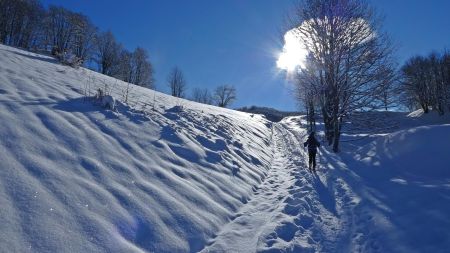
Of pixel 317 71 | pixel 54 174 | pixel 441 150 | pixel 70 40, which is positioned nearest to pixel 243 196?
pixel 54 174

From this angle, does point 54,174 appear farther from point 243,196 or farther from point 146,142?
point 243,196

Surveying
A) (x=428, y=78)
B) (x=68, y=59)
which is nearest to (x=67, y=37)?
(x=68, y=59)

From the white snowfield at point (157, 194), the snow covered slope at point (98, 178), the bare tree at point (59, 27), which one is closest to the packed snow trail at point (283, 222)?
the white snowfield at point (157, 194)

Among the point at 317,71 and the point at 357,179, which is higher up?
the point at 317,71

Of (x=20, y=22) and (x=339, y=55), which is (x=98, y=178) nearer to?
(x=339, y=55)

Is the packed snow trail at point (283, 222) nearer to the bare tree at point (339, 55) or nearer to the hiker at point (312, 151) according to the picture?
the hiker at point (312, 151)

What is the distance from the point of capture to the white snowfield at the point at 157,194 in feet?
14.0

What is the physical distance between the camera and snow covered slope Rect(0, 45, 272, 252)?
4023mm

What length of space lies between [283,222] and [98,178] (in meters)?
3.40

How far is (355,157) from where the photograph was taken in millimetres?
16344

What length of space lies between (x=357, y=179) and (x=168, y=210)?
7.50m

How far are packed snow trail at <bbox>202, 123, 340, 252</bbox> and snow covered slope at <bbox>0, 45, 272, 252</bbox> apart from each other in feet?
1.01

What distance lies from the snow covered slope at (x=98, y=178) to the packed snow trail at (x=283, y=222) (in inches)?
12.1

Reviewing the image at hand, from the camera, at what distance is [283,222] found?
631 centimetres
